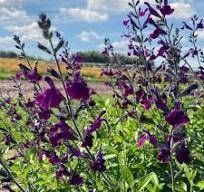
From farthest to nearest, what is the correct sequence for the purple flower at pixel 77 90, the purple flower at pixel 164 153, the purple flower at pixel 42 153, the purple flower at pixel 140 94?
the purple flower at pixel 140 94, the purple flower at pixel 42 153, the purple flower at pixel 164 153, the purple flower at pixel 77 90

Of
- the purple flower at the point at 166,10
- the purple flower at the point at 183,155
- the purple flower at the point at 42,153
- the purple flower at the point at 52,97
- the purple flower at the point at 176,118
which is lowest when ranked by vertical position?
the purple flower at the point at 42,153

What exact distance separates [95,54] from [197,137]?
70.4m

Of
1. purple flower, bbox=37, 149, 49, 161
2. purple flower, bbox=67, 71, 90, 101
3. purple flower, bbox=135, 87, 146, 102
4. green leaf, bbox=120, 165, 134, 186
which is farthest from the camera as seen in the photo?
purple flower, bbox=135, 87, 146, 102

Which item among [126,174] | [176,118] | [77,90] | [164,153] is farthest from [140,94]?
[77,90]

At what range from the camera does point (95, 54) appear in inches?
2972

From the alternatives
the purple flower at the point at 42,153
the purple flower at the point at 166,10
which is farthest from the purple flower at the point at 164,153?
the purple flower at the point at 166,10

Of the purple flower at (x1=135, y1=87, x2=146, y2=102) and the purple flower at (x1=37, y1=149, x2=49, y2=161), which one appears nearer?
the purple flower at (x1=37, y1=149, x2=49, y2=161)

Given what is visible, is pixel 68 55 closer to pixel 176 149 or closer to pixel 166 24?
pixel 166 24

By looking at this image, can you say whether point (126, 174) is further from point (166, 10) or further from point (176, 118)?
point (166, 10)

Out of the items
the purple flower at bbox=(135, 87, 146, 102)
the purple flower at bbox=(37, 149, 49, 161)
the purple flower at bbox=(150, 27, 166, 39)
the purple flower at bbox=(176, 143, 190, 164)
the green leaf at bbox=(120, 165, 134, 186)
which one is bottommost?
the purple flower at bbox=(37, 149, 49, 161)

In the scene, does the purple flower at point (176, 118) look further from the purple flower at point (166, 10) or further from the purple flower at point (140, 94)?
the purple flower at point (140, 94)

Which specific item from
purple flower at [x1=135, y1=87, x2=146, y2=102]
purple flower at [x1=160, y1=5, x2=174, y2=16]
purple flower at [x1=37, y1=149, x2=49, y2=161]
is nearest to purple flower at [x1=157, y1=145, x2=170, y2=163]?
purple flower at [x1=37, y1=149, x2=49, y2=161]

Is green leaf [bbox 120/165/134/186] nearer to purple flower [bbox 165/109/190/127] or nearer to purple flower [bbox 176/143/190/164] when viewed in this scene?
purple flower [bbox 176/143/190/164]

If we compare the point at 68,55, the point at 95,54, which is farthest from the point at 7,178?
the point at 95,54
